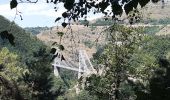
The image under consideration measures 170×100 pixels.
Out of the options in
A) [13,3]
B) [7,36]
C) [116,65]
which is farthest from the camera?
[116,65]

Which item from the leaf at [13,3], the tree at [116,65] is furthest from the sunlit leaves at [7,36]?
the tree at [116,65]

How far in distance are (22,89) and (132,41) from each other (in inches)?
614

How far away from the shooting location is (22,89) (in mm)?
44781

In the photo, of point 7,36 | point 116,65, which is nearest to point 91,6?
point 7,36

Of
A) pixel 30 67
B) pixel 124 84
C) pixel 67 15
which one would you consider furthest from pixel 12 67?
pixel 67 15

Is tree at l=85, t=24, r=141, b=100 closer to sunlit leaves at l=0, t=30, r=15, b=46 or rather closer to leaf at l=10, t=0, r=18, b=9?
sunlit leaves at l=0, t=30, r=15, b=46

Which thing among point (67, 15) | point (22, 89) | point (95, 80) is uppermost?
point (67, 15)

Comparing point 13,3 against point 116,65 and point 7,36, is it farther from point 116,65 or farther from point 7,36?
point 116,65

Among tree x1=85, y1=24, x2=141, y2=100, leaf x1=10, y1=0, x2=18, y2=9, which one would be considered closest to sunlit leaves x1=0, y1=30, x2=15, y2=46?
leaf x1=10, y1=0, x2=18, y2=9

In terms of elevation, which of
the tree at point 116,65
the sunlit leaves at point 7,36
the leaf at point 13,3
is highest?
the leaf at point 13,3

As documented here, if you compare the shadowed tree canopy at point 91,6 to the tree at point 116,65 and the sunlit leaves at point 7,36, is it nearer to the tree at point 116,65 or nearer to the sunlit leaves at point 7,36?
the sunlit leaves at point 7,36

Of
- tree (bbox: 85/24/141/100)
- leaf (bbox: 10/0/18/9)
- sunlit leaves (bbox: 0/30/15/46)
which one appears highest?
leaf (bbox: 10/0/18/9)

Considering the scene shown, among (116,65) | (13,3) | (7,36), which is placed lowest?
(116,65)

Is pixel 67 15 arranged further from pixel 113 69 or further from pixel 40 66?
pixel 40 66
